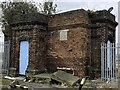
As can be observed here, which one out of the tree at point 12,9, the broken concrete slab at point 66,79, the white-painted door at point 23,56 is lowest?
the broken concrete slab at point 66,79

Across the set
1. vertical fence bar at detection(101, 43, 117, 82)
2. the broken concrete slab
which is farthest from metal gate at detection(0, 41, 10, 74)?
vertical fence bar at detection(101, 43, 117, 82)

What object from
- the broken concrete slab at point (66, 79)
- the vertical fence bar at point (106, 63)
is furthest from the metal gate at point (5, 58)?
the vertical fence bar at point (106, 63)

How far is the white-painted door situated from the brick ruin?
316 millimetres

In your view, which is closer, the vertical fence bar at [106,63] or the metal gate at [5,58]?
the vertical fence bar at [106,63]

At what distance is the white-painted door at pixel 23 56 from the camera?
14977 mm

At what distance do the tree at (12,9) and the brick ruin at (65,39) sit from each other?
6.33 m

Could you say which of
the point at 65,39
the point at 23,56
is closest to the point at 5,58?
the point at 23,56

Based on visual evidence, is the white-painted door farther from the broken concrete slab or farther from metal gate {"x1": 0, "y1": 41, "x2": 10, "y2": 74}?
the broken concrete slab

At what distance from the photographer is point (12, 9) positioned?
72.8 ft

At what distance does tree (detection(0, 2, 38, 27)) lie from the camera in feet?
71.8

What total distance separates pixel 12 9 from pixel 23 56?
8.55 meters

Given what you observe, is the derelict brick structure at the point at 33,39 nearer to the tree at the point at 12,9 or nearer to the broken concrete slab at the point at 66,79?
the broken concrete slab at the point at 66,79

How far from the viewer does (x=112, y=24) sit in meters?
14.4

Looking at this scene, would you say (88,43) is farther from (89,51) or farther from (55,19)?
(55,19)
